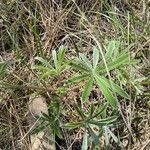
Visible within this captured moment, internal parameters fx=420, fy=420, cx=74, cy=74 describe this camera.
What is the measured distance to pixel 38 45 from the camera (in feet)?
6.01

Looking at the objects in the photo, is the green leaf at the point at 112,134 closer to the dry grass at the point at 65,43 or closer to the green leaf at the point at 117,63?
the dry grass at the point at 65,43

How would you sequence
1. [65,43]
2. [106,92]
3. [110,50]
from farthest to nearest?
[65,43] < [110,50] < [106,92]

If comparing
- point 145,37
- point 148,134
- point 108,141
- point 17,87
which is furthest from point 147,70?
point 17,87

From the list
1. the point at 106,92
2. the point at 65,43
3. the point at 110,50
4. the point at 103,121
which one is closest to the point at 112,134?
the point at 103,121

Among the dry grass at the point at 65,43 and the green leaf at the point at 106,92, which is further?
the dry grass at the point at 65,43

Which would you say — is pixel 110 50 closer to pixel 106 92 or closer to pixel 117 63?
pixel 117 63

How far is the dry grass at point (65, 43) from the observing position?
1.63m

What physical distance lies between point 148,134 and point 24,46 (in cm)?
66

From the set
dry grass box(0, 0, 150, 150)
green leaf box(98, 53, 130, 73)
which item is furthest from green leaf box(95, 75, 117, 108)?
dry grass box(0, 0, 150, 150)

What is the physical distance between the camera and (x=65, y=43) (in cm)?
186

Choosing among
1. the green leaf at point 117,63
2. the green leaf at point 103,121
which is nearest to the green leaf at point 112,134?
the green leaf at point 103,121

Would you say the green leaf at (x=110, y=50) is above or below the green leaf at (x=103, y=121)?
above

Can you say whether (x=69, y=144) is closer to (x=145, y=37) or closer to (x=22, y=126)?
(x=22, y=126)

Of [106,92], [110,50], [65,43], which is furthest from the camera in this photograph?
[65,43]
